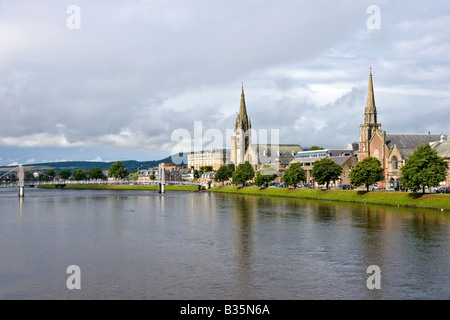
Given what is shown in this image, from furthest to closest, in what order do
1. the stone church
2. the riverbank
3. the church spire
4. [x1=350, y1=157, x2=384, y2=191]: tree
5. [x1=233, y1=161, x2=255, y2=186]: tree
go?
1. [x1=233, y1=161, x2=255, y2=186]: tree
2. the church spire
3. the stone church
4. [x1=350, y1=157, x2=384, y2=191]: tree
5. the riverbank

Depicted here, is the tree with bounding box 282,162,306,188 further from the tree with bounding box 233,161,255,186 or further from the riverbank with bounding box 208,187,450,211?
the tree with bounding box 233,161,255,186

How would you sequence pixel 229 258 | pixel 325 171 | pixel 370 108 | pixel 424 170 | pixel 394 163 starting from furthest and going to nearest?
pixel 370 108, pixel 394 163, pixel 325 171, pixel 424 170, pixel 229 258

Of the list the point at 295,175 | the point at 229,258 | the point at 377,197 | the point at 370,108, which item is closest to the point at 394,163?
the point at 370,108

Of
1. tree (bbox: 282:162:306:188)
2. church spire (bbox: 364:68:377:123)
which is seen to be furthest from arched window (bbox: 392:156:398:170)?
tree (bbox: 282:162:306:188)

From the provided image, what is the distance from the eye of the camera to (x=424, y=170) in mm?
92375

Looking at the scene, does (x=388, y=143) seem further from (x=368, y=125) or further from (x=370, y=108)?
(x=370, y=108)

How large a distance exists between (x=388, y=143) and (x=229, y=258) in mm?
108041

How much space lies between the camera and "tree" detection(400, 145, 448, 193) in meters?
91.0

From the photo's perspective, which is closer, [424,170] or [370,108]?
[424,170]

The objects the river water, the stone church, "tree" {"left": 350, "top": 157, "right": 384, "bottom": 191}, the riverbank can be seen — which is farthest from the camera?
the stone church

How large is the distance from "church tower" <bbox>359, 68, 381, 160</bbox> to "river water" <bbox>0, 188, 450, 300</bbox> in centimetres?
7478

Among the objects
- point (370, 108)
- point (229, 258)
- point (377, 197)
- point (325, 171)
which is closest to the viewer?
point (229, 258)
